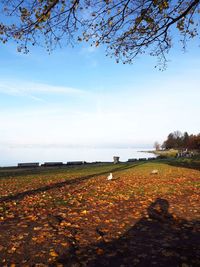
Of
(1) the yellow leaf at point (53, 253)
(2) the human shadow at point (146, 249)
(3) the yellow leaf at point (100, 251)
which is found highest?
(1) the yellow leaf at point (53, 253)

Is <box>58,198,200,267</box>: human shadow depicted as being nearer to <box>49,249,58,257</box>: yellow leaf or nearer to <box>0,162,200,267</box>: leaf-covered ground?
<box>0,162,200,267</box>: leaf-covered ground

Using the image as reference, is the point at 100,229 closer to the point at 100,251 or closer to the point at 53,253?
the point at 100,251

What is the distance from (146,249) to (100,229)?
172 cm

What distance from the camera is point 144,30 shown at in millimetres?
10594

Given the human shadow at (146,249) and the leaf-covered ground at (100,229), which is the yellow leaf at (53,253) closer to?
the leaf-covered ground at (100,229)

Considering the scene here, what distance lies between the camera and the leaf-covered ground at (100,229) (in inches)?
215

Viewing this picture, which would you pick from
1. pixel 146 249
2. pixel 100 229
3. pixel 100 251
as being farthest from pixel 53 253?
pixel 100 229

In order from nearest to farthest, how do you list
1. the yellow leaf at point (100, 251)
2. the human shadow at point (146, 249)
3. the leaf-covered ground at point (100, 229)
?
the human shadow at point (146, 249) < the leaf-covered ground at point (100, 229) < the yellow leaf at point (100, 251)

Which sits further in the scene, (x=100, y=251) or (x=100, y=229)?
(x=100, y=229)

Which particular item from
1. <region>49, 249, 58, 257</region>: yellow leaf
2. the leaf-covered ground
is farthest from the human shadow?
<region>49, 249, 58, 257</region>: yellow leaf

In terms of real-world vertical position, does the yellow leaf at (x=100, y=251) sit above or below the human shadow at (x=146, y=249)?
above

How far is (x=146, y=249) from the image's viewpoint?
5.91 m

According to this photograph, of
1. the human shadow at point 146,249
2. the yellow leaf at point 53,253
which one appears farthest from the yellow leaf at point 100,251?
the yellow leaf at point 53,253

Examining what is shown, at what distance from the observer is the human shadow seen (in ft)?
17.3
